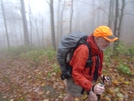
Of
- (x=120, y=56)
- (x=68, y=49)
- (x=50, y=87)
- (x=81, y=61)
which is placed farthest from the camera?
(x=120, y=56)

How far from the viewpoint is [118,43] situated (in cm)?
686

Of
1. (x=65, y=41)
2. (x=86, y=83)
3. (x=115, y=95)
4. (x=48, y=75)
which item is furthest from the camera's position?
(x=48, y=75)

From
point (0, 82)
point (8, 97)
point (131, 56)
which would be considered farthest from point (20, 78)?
point (131, 56)

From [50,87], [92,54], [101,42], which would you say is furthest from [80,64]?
[50,87]

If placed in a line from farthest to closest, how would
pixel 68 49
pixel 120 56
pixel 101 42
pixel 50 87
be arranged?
pixel 120 56 → pixel 50 87 → pixel 68 49 → pixel 101 42

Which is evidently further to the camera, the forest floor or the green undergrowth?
the green undergrowth

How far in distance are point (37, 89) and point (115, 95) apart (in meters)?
2.79

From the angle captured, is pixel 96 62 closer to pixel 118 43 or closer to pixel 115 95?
pixel 115 95

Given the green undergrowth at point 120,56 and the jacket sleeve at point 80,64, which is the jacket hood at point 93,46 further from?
the green undergrowth at point 120,56

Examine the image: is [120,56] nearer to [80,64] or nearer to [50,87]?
[50,87]

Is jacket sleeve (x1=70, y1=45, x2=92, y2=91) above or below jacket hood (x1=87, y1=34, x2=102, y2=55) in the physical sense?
below

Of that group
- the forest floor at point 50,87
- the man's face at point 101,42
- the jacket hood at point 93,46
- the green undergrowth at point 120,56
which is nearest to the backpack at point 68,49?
the jacket hood at point 93,46

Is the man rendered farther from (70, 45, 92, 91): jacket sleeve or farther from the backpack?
the backpack

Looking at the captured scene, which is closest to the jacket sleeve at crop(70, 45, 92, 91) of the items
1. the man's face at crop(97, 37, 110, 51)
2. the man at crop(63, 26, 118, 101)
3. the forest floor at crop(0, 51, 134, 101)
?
the man at crop(63, 26, 118, 101)
